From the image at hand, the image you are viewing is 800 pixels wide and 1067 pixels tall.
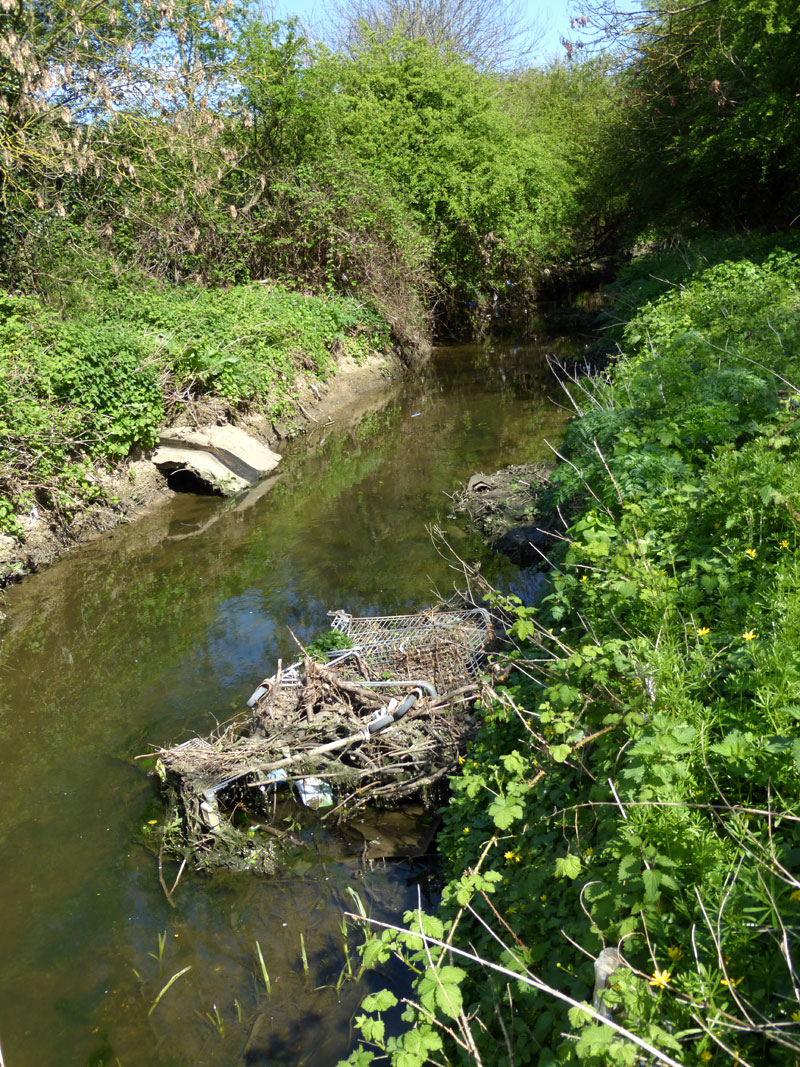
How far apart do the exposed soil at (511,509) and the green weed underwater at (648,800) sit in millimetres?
2827

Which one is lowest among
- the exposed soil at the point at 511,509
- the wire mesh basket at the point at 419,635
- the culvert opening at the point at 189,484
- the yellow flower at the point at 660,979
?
the exposed soil at the point at 511,509

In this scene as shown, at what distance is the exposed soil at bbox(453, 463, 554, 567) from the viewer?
8.58m

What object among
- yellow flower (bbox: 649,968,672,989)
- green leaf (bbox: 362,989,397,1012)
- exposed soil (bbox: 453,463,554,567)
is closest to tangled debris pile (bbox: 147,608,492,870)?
green leaf (bbox: 362,989,397,1012)

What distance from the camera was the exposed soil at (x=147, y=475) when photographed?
9273 mm

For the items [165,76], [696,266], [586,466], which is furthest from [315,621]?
[696,266]

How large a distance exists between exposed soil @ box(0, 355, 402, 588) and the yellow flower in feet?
26.7

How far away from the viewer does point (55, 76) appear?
11742mm

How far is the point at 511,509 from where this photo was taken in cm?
962

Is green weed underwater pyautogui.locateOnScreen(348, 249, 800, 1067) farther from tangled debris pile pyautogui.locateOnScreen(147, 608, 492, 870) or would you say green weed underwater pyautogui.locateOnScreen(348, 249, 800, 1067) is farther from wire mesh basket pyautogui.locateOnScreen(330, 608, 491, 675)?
wire mesh basket pyautogui.locateOnScreen(330, 608, 491, 675)

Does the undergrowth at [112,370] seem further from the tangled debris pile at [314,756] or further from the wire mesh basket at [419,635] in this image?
the tangled debris pile at [314,756]

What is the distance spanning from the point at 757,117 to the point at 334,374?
9756mm

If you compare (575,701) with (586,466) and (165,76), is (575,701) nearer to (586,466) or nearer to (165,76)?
(586,466)

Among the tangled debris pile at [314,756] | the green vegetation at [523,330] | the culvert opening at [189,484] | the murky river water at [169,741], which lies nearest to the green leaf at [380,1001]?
the green vegetation at [523,330]

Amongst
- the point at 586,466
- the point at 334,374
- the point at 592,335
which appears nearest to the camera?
the point at 586,466
